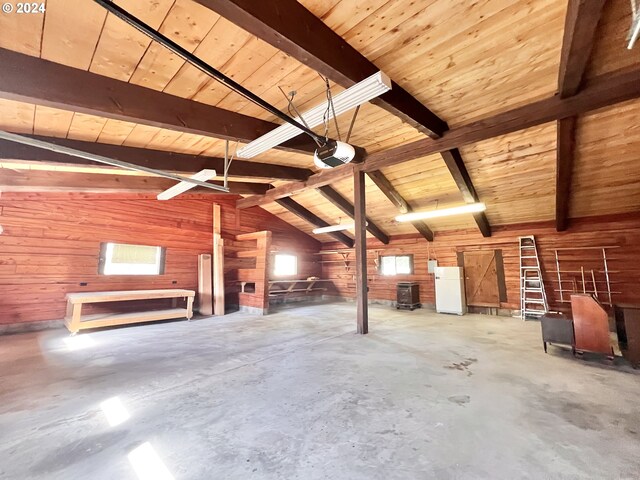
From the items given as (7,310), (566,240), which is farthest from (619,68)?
(7,310)

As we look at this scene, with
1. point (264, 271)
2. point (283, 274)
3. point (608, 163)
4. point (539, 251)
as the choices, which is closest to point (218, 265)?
point (264, 271)

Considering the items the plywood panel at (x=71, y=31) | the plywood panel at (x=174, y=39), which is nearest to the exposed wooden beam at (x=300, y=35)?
the plywood panel at (x=174, y=39)

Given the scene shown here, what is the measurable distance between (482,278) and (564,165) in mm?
3533

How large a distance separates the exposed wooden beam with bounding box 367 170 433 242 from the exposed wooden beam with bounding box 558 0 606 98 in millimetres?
2983

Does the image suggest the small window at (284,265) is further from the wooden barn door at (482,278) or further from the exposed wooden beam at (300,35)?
the exposed wooden beam at (300,35)

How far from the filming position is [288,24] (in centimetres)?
187

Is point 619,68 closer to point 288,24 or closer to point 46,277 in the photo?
point 288,24

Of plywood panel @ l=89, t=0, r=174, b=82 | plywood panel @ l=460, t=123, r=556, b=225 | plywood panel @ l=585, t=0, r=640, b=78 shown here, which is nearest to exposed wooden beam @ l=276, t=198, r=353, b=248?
plywood panel @ l=460, t=123, r=556, b=225

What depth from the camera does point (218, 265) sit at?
7.32 metres

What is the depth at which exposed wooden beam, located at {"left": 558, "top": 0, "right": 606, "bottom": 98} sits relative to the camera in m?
2.01

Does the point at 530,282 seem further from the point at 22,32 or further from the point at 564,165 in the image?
the point at 22,32

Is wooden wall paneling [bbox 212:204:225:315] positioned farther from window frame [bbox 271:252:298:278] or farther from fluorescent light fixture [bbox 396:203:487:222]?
fluorescent light fixture [bbox 396:203:487:222]

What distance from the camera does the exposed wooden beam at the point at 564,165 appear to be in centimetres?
362

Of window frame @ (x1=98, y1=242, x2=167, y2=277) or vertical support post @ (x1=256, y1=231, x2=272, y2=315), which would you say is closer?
window frame @ (x1=98, y1=242, x2=167, y2=277)
